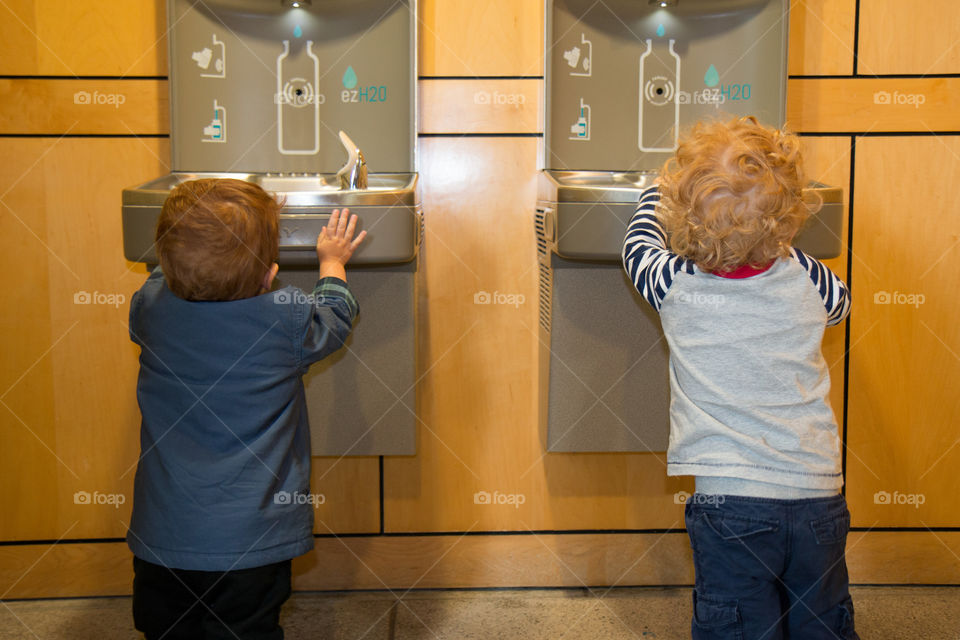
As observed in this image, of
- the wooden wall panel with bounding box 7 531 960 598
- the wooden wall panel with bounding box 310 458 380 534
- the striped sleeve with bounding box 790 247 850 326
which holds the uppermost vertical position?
the striped sleeve with bounding box 790 247 850 326

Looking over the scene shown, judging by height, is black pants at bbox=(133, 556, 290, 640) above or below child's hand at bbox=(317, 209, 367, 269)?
below

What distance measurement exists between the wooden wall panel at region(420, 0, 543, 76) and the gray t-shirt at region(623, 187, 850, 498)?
997 mm

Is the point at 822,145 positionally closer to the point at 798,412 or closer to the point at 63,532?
the point at 798,412

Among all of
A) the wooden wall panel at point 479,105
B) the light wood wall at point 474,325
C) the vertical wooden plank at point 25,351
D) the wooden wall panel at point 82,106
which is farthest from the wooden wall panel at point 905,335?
the vertical wooden plank at point 25,351

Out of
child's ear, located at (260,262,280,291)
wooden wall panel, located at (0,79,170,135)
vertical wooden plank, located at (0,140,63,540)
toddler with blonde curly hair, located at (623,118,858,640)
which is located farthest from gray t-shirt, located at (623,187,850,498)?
vertical wooden plank, located at (0,140,63,540)

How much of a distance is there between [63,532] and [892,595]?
2.23m

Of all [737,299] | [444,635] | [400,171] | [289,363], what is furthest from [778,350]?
[444,635]

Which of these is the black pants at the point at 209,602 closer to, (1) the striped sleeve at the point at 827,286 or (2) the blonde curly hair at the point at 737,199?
(2) the blonde curly hair at the point at 737,199

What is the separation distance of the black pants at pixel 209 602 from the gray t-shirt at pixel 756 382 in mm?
719

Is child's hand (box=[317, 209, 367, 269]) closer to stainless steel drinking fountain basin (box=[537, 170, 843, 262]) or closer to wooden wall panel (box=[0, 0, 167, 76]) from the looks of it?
stainless steel drinking fountain basin (box=[537, 170, 843, 262])

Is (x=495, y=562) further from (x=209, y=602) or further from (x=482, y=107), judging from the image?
(x=482, y=107)

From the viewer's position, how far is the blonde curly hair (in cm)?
132

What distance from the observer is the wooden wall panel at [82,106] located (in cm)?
212

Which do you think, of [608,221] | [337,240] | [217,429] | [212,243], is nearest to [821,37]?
[608,221]
